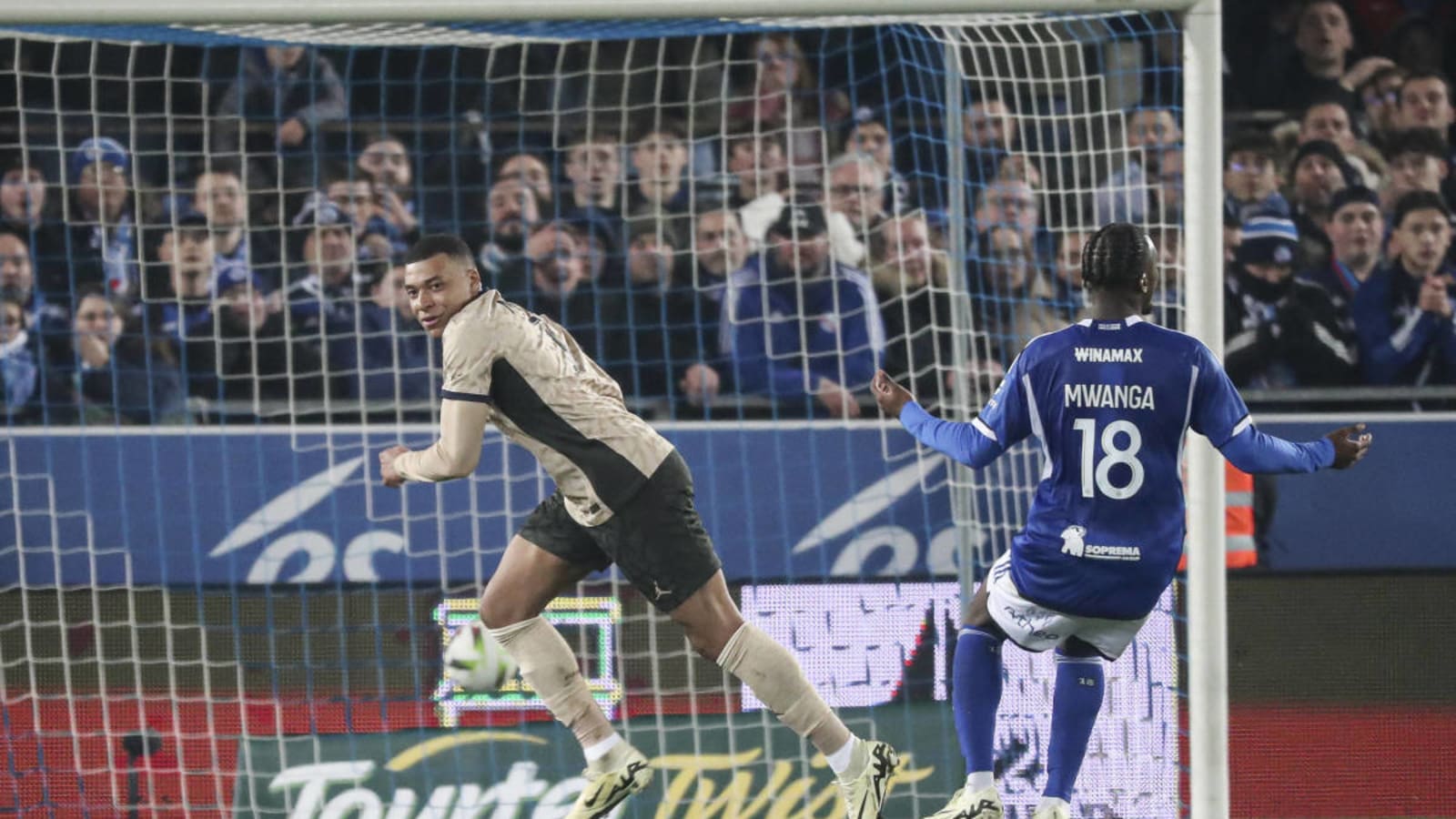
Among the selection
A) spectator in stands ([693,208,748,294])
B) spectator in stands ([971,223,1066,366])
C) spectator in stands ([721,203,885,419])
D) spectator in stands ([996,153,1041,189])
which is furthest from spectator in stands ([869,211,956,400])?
spectator in stands ([693,208,748,294])

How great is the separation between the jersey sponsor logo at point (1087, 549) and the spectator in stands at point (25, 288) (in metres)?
4.51

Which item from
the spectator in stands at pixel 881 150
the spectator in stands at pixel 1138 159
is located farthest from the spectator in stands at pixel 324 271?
the spectator in stands at pixel 1138 159

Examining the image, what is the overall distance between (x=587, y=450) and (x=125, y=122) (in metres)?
4.29

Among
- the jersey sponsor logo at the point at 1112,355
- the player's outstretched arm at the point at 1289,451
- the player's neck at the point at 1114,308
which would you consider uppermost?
the player's neck at the point at 1114,308

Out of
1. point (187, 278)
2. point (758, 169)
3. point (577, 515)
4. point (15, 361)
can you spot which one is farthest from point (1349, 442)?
point (15, 361)

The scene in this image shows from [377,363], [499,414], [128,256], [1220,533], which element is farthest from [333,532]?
[1220,533]

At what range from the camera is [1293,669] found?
22.8ft

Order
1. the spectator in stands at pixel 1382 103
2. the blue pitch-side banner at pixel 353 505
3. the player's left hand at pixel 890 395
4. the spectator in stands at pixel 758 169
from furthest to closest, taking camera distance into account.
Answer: the spectator in stands at pixel 1382 103
the spectator in stands at pixel 758 169
the blue pitch-side banner at pixel 353 505
the player's left hand at pixel 890 395

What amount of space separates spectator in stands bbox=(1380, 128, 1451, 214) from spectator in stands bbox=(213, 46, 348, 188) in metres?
4.64

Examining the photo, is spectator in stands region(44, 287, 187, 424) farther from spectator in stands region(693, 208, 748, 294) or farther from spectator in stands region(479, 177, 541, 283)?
spectator in stands region(693, 208, 748, 294)

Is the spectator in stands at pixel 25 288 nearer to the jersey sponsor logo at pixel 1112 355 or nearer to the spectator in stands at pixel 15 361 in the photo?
the spectator in stands at pixel 15 361

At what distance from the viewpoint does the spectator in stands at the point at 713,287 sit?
23.9 ft

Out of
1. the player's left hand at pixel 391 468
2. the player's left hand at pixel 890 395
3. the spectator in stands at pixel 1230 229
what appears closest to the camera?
the player's left hand at pixel 890 395

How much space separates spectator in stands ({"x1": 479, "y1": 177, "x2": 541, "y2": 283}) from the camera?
7.54 meters
